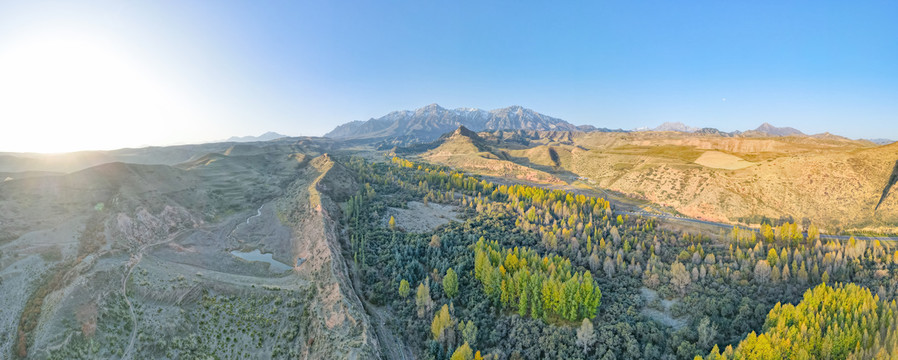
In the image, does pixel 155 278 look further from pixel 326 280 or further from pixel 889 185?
pixel 889 185

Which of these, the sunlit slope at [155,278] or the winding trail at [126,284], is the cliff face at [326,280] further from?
the winding trail at [126,284]

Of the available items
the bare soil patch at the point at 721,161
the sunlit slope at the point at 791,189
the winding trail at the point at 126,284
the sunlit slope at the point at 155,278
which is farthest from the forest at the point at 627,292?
the bare soil patch at the point at 721,161

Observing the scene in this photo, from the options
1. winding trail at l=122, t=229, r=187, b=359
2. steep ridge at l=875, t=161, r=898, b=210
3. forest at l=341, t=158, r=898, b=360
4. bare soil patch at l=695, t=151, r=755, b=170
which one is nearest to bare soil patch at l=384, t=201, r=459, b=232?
forest at l=341, t=158, r=898, b=360

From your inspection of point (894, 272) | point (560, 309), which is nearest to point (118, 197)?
point (560, 309)

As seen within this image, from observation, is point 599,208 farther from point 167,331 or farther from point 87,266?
point 87,266

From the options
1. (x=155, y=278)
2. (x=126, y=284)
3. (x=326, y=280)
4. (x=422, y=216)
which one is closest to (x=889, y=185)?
(x=422, y=216)

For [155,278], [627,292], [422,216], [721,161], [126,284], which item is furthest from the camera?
[721,161]
